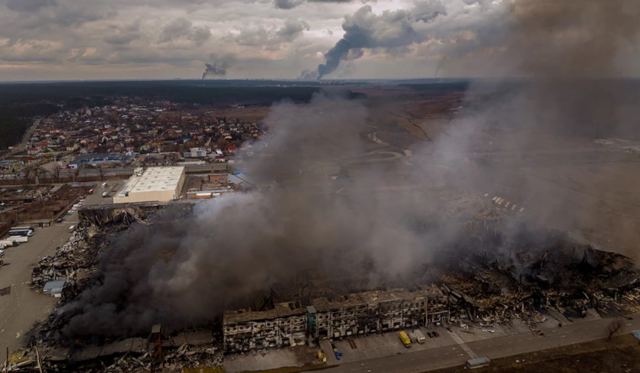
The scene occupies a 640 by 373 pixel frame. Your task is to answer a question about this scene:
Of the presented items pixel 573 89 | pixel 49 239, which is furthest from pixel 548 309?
pixel 49 239

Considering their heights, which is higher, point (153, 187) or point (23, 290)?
point (153, 187)

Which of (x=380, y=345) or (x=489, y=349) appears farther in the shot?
(x=380, y=345)

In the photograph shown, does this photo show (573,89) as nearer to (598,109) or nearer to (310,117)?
(598,109)

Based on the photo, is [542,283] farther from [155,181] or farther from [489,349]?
[155,181]

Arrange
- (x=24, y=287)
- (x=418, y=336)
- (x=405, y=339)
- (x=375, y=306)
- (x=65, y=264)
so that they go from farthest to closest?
(x=65, y=264) < (x=24, y=287) < (x=375, y=306) < (x=418, y=336) < (x=405, y=339)

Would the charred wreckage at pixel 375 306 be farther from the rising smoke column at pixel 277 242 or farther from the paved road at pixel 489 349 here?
the paved road at pixel 489 349

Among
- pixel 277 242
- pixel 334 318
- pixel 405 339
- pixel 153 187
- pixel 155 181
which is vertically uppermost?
pixel 155 181

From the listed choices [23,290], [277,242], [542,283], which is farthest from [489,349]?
[23,290]
